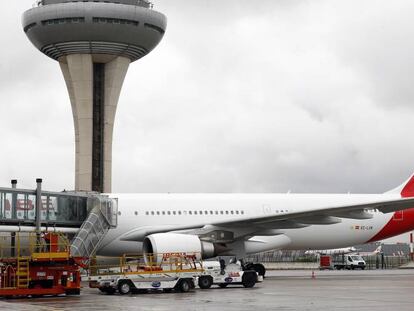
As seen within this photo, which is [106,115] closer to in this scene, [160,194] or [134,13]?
[134,13]

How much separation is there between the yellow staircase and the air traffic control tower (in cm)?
5388

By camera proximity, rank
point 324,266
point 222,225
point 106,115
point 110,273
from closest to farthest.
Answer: point 110,273 < point 222,225 < point 324,266 < point 106,115

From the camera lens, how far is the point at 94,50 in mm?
80812

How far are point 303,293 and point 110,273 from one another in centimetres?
684

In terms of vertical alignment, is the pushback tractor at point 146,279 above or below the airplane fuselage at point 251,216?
below

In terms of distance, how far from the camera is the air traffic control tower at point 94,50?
78250mm

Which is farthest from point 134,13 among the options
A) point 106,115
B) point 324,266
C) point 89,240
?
point 89,240

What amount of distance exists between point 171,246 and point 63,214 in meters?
4.59

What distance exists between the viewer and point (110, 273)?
1101 inches

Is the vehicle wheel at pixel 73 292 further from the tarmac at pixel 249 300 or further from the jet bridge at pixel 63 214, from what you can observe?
the jet bridge at pixel 63 214

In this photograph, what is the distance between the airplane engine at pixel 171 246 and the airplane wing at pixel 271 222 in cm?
111

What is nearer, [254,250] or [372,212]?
[254,250]

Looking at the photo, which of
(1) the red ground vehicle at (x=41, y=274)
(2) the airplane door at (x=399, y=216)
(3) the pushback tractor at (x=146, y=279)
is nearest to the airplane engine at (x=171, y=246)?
(3) the pushback tractor at (x=146, y=279)

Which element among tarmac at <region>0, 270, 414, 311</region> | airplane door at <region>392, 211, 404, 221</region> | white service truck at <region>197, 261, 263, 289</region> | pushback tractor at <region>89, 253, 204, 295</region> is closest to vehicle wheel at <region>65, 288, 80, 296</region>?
tarmac at <region>0, 270, 414, 311</region>
